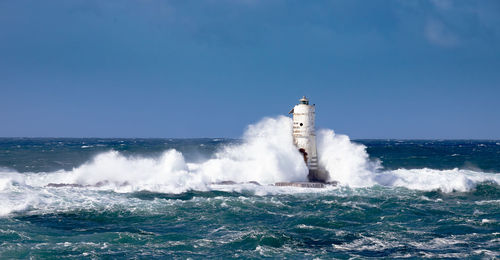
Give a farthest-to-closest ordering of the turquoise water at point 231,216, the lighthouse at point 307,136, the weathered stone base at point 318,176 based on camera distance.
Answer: the weathered stone base at point 318,176 → the lighthouse at point 307,136 → the turquoise water at point 231,216

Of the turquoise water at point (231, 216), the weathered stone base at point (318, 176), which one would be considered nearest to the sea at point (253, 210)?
the turquoise water at point (231, 216)

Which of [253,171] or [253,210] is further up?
[253,171]

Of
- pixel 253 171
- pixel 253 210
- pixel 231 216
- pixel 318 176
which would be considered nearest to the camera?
pixel 231 216

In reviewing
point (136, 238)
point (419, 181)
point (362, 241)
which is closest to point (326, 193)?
point (419, 181)

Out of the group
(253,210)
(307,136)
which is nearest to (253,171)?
(307,136)

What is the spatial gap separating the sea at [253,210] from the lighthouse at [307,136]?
60cm

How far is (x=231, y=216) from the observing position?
17.4 meters

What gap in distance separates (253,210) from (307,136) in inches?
375

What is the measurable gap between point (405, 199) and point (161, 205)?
35.4ft

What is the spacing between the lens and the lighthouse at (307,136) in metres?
26.6

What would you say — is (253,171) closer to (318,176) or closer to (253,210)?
(318,176)

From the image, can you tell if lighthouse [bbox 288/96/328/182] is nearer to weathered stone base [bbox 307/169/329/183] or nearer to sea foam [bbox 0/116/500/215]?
weathered stone base [bbox 307/169/329/183]

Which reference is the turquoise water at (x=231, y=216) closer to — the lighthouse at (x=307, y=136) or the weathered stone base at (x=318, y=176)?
the weathered stone base at (x=318, y=176)

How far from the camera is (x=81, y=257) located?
39.0ft
